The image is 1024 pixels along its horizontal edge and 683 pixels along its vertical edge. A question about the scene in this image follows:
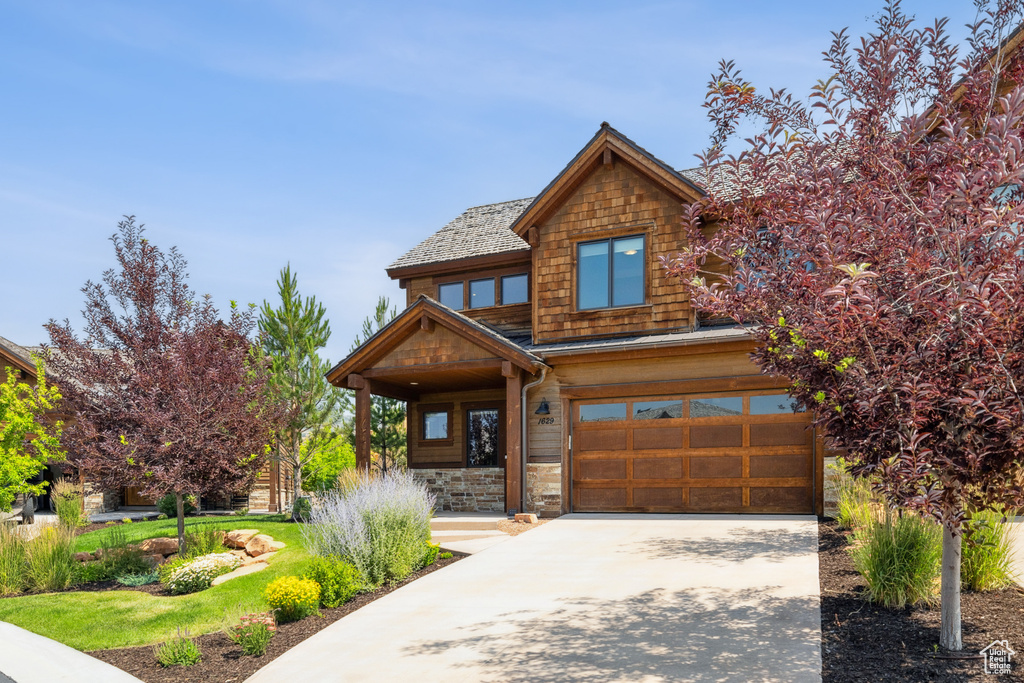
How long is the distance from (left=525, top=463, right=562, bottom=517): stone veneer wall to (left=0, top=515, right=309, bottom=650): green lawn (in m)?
4.61

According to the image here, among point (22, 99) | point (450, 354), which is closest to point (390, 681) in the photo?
point (450, 354)

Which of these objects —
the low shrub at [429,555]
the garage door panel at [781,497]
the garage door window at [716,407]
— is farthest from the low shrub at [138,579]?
the garage door panel at [781,497]

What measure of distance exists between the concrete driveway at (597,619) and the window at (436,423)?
7300 millimetres

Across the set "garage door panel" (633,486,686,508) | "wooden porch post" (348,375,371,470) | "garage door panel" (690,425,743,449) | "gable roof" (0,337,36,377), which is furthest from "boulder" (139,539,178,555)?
"gable roof" (0,337,36,377)

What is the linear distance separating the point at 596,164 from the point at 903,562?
10375 mm

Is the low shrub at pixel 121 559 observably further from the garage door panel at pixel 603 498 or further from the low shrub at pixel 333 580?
the garage door panel at pixel 603 498

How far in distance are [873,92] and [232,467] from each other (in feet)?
34.4

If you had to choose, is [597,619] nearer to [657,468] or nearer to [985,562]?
[985,562]

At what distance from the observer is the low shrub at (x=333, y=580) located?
8.41m

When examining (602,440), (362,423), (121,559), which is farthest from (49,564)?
(602,440)

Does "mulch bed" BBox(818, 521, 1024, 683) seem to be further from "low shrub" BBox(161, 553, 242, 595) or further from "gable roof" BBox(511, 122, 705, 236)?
"gable roof" BBox(511, 122, 705, 236)

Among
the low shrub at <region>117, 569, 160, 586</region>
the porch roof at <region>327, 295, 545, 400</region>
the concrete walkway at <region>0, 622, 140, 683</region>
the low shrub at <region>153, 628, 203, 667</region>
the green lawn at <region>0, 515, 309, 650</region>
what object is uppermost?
the porch roof at <region>327, 295, 545, 400</region>

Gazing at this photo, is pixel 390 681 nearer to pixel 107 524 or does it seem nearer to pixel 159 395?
pixel 159 395

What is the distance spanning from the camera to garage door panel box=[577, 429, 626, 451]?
14.3 meters
